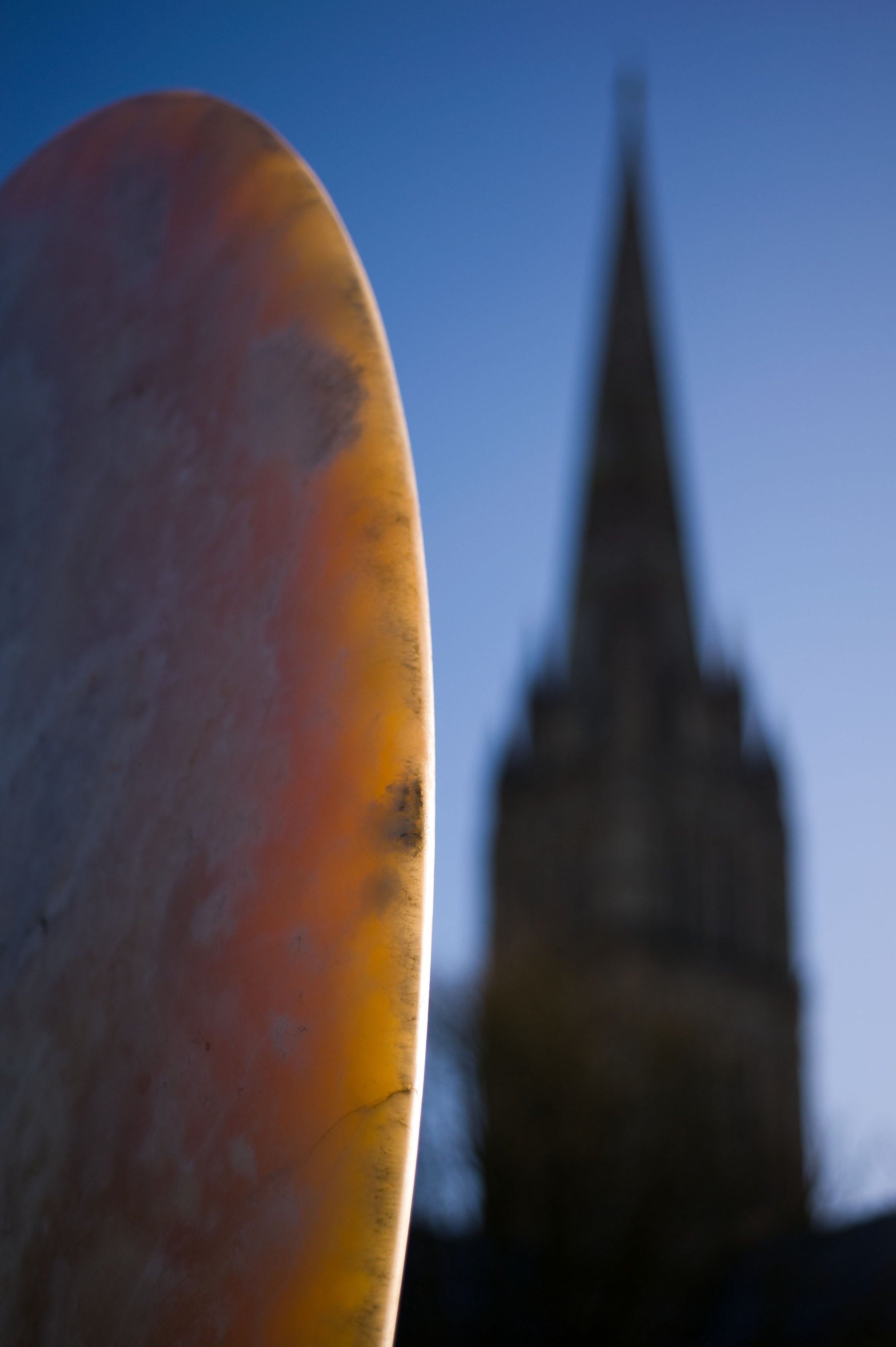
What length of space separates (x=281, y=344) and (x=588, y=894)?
3950cm

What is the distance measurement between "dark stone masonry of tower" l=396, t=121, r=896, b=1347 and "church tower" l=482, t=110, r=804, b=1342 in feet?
0.20

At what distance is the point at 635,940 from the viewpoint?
38.4 metres

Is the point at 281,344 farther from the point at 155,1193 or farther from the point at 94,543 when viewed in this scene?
the point at 155,1193

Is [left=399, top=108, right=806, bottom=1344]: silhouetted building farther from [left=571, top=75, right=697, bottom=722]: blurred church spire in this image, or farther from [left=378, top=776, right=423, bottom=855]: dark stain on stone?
[left=378, top=776, right=423, bottom=855]: dark stain on stone

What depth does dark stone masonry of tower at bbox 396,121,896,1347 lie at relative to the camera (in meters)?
17.4

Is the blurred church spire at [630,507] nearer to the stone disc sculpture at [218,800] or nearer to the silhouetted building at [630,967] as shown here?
the silhouetted building at [630,967]

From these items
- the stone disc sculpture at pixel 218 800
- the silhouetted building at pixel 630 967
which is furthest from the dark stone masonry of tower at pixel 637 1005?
the stone disc sculpture at pixel 218 800

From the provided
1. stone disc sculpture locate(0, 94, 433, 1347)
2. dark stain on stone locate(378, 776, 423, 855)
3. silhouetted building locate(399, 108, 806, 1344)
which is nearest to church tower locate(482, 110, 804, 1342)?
silhouetted building locate(399, 108, 806, 1344)

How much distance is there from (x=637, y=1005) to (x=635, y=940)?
431 inches

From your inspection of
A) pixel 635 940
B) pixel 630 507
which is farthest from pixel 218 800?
pixel 630 507

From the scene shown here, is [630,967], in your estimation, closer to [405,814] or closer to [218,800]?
[218,800]

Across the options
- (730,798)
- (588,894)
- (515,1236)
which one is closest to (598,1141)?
(515,1236)

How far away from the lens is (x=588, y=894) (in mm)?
40062

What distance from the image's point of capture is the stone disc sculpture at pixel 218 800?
3.20 ft
